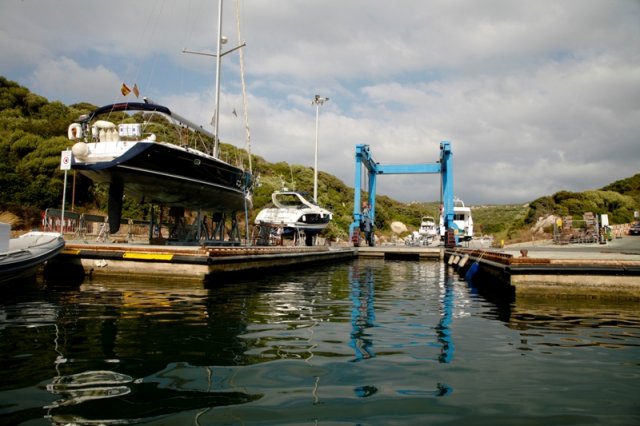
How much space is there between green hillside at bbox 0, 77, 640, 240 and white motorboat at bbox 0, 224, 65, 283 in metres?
10.2

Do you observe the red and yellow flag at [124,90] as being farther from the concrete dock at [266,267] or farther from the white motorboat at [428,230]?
the white motorboat at [428,230]

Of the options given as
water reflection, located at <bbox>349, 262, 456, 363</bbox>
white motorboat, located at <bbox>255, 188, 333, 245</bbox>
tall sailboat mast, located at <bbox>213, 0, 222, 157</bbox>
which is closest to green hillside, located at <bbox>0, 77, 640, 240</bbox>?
tall sailboat mast, located at <bbox>213, 0, 222, 157</bbox>

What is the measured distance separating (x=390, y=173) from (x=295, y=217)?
42.2 feet

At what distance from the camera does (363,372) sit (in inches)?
165

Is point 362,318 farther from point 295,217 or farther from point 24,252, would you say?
point 295,217

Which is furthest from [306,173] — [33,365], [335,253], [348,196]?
[33,365]

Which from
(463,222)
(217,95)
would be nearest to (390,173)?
(463,222)

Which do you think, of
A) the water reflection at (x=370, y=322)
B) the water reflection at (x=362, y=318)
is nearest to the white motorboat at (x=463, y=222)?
the water reflection at (x=370, y=322)

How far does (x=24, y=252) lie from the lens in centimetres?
928

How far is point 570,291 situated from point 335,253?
17.2 metres

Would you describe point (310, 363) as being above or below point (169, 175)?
below

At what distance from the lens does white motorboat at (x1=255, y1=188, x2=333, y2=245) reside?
30.9 metres

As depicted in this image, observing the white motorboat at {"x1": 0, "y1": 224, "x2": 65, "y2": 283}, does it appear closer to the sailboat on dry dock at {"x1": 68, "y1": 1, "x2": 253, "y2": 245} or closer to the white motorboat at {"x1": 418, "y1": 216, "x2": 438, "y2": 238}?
the sailboat on dry dock at {"x1": 68, "y1": 1, "x2": 253, "y2": 245}

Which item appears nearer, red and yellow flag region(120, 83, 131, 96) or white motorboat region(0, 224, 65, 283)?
white motorboat region(0, 224, 65, 283)
